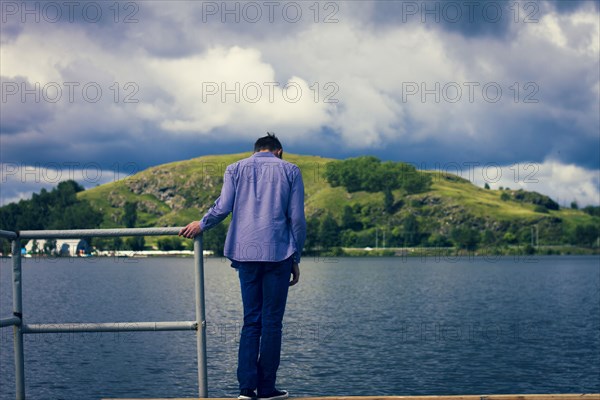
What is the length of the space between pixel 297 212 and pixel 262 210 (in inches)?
16.8

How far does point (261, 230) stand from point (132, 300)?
307ft

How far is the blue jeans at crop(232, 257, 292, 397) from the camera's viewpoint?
900 cm

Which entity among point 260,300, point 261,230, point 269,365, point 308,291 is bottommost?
point 308,291

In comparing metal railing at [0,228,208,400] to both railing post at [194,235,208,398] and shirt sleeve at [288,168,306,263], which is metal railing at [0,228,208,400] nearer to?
railing post at [194,235,208,398]

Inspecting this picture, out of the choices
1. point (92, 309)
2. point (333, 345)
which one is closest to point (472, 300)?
point (92, 309)

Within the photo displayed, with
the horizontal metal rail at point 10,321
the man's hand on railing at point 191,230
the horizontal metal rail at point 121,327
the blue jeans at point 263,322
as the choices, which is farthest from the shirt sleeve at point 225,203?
the horizontal metal rail at point 10,321

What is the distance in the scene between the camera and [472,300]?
9938 cm

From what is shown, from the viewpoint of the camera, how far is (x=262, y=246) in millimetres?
8953

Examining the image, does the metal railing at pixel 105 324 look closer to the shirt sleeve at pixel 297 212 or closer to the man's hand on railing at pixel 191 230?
the man's hand on railing at pixel 191 230

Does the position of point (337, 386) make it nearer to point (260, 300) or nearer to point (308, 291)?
point (260, 300)

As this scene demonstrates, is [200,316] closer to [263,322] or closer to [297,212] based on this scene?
[263,322]

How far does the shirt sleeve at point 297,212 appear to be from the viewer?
909cm

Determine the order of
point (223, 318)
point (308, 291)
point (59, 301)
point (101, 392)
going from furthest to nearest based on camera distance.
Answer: point (308, 291) → point (59, 301) → point (223, 318) → point (101, 392)

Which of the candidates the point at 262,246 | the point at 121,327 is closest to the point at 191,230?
the point at 262,246
